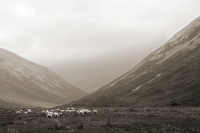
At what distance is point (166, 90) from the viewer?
90.3 m

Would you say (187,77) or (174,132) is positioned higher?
(187,77)

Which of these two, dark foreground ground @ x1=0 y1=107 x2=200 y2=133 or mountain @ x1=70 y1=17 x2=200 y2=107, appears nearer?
dark foreground ground @ x1=0 y1=107 x2=200 y2=133

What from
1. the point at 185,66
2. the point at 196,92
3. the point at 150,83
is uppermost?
the point at 185,66

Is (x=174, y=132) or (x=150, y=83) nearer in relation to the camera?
(x=174, y=132)

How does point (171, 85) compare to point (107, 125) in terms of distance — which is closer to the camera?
point (107, 125)

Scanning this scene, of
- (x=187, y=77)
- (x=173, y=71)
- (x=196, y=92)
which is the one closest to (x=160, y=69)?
(x=173, y=71)

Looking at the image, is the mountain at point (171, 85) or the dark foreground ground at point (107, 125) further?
the mountain at point (171, 85)

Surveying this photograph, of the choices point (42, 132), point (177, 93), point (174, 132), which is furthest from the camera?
point (177, 93)

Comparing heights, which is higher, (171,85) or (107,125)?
(171,85)

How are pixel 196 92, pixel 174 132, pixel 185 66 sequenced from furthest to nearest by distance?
pixel 185 66 → pixel 196 92 → pixel 174 132

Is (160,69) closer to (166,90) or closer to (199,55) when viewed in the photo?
(199,55)

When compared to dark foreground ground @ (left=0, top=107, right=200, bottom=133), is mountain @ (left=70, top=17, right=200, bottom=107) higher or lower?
higher

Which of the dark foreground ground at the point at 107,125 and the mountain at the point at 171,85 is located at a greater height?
the mountain at the point at 171,85

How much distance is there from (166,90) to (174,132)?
254 ft
